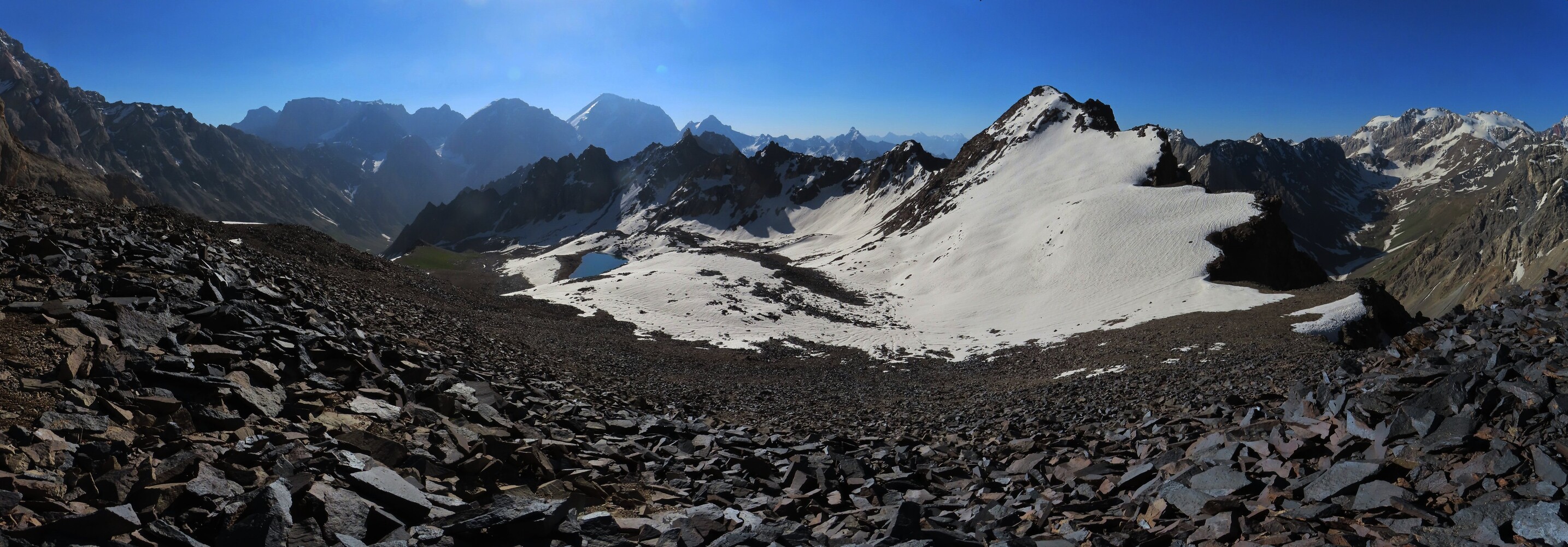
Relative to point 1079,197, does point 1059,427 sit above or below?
below

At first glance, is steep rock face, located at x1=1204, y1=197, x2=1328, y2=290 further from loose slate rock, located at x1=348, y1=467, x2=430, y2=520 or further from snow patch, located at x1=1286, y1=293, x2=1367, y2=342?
loose slate rock, located at x1=348, y1=467, x2=430, y2=520

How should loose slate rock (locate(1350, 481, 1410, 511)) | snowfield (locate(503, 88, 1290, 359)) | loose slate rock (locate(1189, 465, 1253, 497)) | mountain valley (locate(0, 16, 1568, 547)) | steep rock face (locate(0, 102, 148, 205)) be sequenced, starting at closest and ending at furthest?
1. mountain valley (locate(0, 16, 1568, 547))
2. loose slate rock (locate(1350, 481, 1410, 511))
3. loose slate rock (locate(1189, 465, 1253, 497))
4. snowfield (locate(503, 88, 1290, 359))
5. steep rock face (locate(0, 102, 148, 205))

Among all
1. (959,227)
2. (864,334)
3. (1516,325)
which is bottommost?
(864,334)

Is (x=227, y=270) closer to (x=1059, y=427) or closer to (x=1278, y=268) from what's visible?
(x=1059, y=427)

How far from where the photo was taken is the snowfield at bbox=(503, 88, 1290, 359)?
115ft

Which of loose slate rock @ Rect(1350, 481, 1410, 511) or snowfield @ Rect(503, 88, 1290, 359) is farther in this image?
snowfield @ Rect(503, 88, 1290, 359)

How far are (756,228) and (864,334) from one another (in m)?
110

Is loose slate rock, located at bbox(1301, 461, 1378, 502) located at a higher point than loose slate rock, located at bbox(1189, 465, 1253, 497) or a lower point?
higher

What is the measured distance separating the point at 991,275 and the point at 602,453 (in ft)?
144

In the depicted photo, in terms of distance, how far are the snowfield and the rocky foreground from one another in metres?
20.0

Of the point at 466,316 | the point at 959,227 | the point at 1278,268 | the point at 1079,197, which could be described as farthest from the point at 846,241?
the point at 466,316

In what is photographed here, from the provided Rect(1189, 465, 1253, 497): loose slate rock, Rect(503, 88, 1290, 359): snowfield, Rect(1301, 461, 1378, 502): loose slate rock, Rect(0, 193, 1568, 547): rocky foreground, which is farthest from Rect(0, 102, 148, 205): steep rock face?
Rect(1301, 461, 1378, 502): loose slate rock

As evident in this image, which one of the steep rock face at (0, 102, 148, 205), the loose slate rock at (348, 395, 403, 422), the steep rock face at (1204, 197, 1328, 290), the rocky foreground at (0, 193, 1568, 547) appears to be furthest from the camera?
the steep rock face at (0, 102, 148, 205)

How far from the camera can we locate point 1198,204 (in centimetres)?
5050
